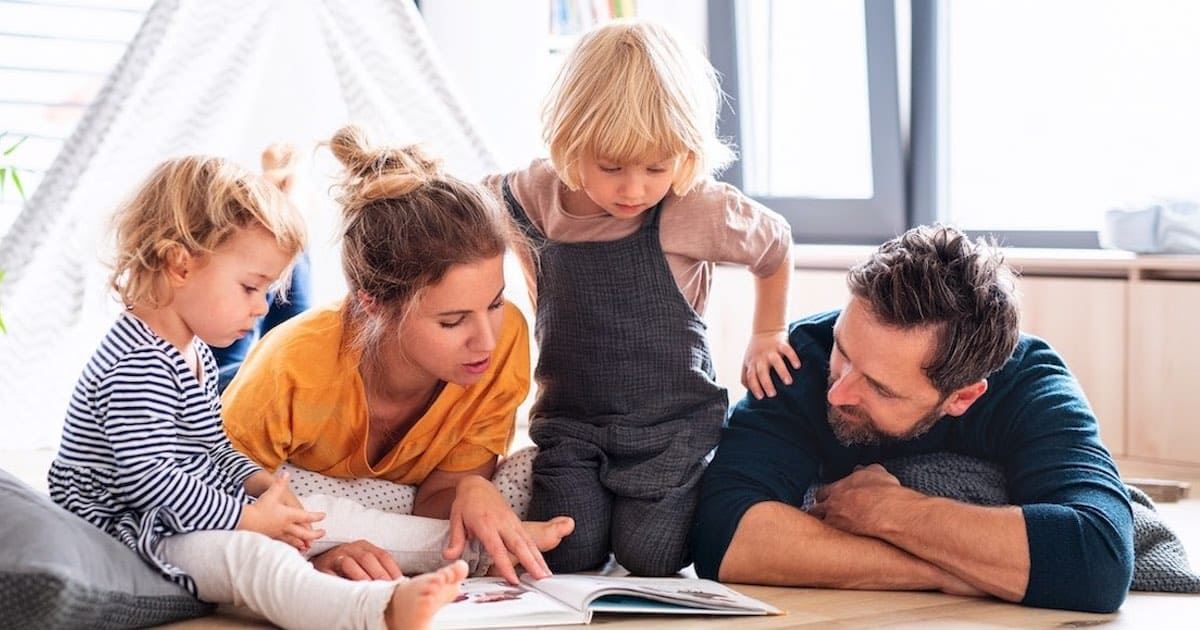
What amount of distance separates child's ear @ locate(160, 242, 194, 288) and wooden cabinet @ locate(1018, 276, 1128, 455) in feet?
6.04

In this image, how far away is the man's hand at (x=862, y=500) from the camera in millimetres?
1745

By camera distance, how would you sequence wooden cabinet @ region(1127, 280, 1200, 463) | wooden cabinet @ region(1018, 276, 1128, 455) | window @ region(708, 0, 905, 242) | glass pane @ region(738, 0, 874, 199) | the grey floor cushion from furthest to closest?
glass pane @ region(738, 0, 874, 199) → window @ region(708, 0, 905, 242) → wooden cabinet @ region(1018, 276, 1128, 455) → wooden cabinet @ region(1127, 280, 1200, 463) → the grey floor cushion

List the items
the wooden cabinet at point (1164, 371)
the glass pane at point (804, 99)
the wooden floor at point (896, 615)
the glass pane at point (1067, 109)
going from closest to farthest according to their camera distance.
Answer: the wooden floor at point (896, 615), the wooden cabinet at point (1164, 371), the glass pane at point (1067, 109), the glass pane at point (804, 99)

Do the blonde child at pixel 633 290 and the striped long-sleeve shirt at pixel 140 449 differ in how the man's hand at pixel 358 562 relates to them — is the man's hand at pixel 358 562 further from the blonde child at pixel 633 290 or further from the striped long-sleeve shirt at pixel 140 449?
the blonde child at pixel 633 290

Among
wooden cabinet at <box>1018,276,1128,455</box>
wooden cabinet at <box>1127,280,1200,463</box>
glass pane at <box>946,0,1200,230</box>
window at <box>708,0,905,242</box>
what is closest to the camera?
wooden cabinet at <box>1127,280,1200,463</box>

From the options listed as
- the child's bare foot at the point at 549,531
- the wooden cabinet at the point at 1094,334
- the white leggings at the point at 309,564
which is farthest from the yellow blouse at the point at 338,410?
the wooden cabinet at the point at 1094,334

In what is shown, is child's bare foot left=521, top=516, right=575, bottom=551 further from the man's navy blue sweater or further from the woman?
the man's navy blue sweater

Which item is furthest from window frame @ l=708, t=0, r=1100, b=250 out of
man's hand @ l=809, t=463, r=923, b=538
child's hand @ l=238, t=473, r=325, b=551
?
child's hand @ l=238, t=473, r=325, b=551

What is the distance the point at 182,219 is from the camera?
1.68 m

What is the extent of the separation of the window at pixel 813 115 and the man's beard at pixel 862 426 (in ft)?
6.08

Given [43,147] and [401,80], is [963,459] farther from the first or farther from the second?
[43,147]

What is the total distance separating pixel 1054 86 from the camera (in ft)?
11.0

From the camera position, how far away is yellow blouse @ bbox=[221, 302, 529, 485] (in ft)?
6.03

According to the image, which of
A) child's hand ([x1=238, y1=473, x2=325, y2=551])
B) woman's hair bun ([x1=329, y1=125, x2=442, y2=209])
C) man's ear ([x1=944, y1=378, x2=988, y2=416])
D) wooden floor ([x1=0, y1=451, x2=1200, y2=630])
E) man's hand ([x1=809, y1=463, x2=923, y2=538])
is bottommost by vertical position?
wooden floor ([x1=0, y1=451, x2=1200, y2=630])
